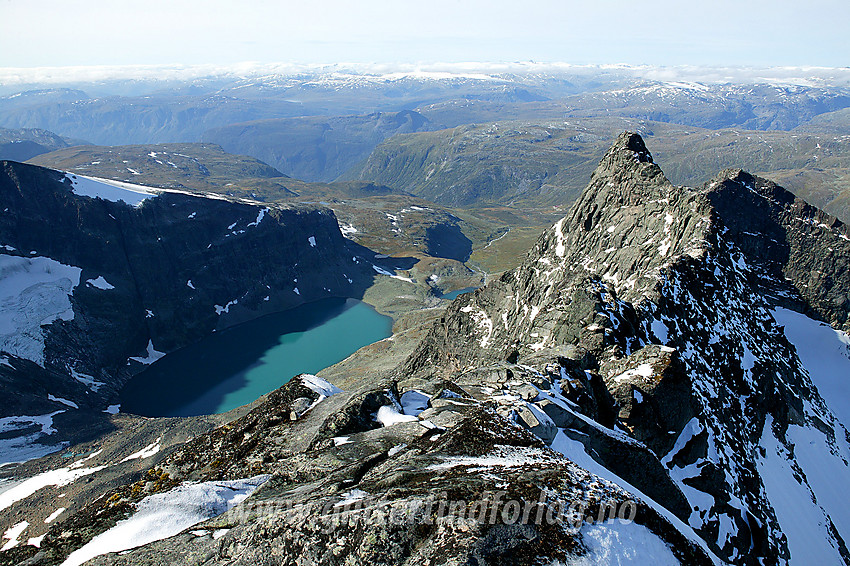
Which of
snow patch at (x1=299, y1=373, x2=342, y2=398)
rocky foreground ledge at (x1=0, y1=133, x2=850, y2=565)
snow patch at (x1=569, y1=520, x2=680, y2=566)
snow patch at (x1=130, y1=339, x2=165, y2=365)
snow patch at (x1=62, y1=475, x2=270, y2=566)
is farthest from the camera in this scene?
snow patch at (x1=130, y1=339, x2=165, y2=365)

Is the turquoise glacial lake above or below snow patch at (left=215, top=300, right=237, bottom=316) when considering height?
below

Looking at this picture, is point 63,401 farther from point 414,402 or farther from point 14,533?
point 414,402

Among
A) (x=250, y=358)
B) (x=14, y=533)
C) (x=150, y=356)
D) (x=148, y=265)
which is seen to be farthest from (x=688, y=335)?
(x=148, y=265)

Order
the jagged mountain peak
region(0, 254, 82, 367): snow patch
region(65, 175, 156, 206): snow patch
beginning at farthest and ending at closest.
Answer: region(65, 175, 156, 206): snow patch < region(0, 254, 82, 367): snow patch < the jagged mountain peak

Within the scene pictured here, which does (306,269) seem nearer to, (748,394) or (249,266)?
(249,266)

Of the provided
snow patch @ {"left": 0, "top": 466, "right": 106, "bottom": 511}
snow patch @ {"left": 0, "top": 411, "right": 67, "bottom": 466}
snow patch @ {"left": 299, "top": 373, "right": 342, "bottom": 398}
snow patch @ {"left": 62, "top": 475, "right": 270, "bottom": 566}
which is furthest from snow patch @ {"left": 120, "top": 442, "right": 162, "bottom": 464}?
snow patch @ {"left": 62, "top": 475, "right": 270, "bottom": 566}

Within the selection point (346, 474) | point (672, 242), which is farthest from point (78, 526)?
point (672, 242)

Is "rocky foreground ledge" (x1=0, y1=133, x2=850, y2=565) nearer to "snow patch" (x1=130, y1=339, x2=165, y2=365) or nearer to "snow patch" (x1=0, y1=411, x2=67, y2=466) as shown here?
"snow patch" (x1=0, y1=411, x2=67, y2=466)
